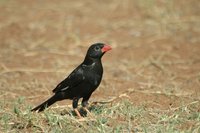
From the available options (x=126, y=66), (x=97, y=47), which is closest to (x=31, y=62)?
(x=126, y=66)

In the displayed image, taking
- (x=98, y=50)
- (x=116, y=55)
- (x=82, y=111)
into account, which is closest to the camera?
(x=98, y=50)

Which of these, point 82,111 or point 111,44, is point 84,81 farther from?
point 111,44

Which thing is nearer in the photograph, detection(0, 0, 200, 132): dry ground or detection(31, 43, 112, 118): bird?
detection(31, 43, 112, 118): bird

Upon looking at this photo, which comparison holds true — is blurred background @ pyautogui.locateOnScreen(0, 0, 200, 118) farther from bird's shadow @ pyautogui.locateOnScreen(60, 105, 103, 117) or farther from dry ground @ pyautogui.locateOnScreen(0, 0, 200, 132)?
bird's shadow @ pyautogui.locateOnScreen(60, 105, 103, 117)

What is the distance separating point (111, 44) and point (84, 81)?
5.86 m

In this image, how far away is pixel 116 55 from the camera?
533 inches

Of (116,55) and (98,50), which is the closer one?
(98,50)

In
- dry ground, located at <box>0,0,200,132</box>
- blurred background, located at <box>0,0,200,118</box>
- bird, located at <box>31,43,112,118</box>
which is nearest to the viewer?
bird, located at <box>31,43,112,118</box>

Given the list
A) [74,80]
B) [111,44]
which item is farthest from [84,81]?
[111,44]

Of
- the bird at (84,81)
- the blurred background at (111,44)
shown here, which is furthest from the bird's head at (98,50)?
the blurred background at (111,44)

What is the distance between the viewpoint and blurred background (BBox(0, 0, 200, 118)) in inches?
428

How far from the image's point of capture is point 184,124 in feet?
26.1

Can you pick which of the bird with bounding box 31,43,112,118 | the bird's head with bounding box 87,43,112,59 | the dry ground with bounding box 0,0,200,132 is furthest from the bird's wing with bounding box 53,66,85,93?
the dry ground with bounding box 0,0,200,132

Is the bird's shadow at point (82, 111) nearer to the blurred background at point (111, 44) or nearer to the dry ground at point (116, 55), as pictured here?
the dry ground at point (116, 55)
